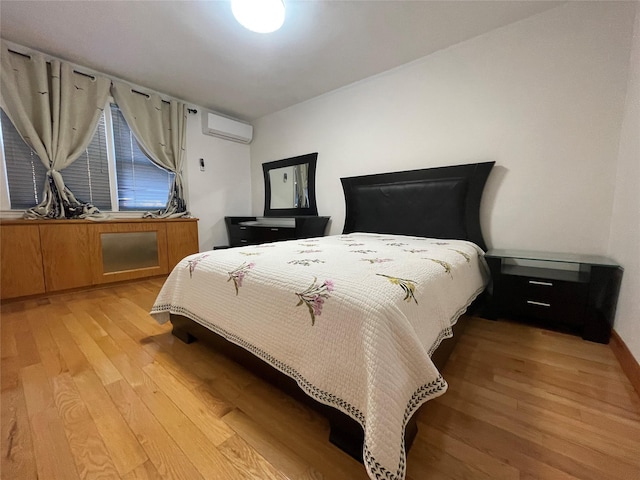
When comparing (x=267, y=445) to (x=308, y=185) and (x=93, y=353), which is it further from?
(x=308, y=185)

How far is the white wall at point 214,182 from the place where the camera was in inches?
138

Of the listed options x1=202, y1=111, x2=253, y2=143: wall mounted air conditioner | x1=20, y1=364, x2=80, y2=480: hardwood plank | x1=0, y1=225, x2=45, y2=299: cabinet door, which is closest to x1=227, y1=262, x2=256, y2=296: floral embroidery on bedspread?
x1=20, y1=364, x2=80, y2=480: hardwood plank

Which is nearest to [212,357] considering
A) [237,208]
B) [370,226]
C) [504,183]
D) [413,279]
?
[413,279]

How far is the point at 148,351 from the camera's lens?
55.4 inches

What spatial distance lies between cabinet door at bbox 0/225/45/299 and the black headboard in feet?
9.68

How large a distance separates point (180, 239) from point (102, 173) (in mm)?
1069

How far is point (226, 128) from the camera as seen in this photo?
3.66 m

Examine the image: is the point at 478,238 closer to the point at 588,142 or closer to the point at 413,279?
the point at 588,142

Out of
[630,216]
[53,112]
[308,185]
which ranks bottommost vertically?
[630,216]

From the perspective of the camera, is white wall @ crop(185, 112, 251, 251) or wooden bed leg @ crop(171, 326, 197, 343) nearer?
wooden bed leg @ crop(171, 326, 197, 343)

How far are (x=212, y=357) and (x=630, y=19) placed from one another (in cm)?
331

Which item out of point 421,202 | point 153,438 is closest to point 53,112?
point 153,438

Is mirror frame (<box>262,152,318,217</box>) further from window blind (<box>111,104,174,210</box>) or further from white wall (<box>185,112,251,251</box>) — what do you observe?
window blind (<box>111,104,174,210</box>)

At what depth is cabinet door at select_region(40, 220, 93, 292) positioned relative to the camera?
2279 mm
